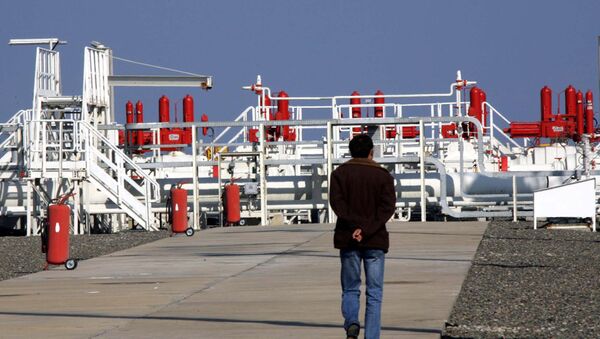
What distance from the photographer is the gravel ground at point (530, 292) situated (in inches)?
470

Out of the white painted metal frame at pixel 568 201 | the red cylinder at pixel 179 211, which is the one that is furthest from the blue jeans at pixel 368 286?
the white painted metal frame at pixel 568 201

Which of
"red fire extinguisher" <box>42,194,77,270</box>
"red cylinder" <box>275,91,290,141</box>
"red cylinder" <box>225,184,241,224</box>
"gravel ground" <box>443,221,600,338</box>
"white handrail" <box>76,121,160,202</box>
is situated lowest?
"gravel ground" <box>443,221,600,338</box>

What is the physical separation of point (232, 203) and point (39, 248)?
749 cm

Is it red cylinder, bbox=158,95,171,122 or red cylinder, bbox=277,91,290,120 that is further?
red cylinder, bbox=158,95,171,122

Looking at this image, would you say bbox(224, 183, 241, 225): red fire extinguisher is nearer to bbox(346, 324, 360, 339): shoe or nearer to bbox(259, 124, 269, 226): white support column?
bbox(259, 124, 269, 226): white support column

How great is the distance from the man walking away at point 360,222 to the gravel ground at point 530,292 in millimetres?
1395

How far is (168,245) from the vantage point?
26250mm

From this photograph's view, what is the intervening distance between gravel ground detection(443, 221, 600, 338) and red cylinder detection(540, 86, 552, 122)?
1027 inches

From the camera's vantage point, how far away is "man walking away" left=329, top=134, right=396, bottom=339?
10.4 meters

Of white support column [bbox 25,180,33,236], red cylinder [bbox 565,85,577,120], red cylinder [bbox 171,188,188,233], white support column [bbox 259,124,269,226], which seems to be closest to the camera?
red cylinder [bbox 171,188,188,233]

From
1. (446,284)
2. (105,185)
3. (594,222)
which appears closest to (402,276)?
(446,284)

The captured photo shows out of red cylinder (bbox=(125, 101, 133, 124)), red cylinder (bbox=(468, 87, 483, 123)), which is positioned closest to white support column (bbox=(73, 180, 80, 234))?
red cylinder (bbox=(468, 87, 483, 123))

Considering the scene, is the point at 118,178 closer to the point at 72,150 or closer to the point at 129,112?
the point at 72,150

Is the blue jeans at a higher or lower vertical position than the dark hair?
lower
